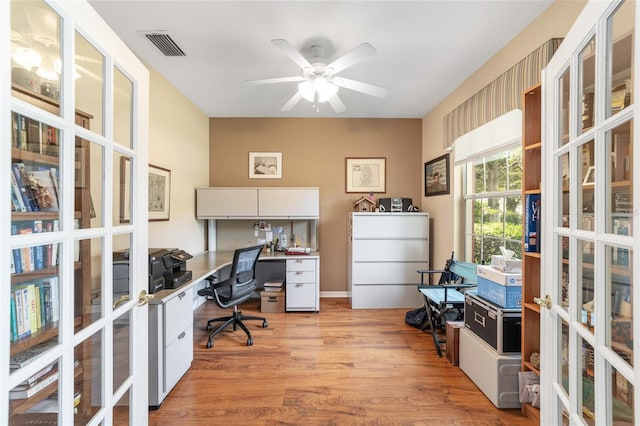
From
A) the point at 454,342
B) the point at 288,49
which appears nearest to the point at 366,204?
the point at 454,342

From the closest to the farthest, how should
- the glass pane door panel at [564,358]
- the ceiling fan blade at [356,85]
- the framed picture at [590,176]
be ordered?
the framed picture at [590,176] < the glass pane door panel at [564,358] < the ceiling fan blade at [356,85]

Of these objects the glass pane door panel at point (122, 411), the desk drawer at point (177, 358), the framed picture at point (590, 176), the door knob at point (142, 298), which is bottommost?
the desk drawer at point (177, 358)

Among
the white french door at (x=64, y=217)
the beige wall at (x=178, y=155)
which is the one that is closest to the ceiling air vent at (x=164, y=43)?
the beige wall at (x=178, y=155)

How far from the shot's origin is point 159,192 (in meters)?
2.99

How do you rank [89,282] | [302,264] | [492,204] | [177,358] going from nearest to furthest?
[89,282] → [177,358] → [492,204] → [302,264]

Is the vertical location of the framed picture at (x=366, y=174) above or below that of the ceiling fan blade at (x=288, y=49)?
below

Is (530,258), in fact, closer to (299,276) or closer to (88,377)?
(88,377)

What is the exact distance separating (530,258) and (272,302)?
9.51ft

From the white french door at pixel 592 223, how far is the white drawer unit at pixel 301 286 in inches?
105

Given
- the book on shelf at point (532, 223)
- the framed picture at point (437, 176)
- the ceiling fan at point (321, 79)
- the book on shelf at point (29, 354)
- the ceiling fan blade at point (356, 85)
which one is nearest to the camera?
the book on shelf at point (29, 354)

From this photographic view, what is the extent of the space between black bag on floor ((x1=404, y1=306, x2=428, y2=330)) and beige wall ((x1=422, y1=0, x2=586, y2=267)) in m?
0.77

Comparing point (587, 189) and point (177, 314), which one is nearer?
point (587, 189)

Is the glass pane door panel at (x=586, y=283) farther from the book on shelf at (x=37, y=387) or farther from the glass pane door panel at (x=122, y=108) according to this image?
the glass pane door panel at (x=122, y=108)

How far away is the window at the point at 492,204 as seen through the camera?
2.54 meters
